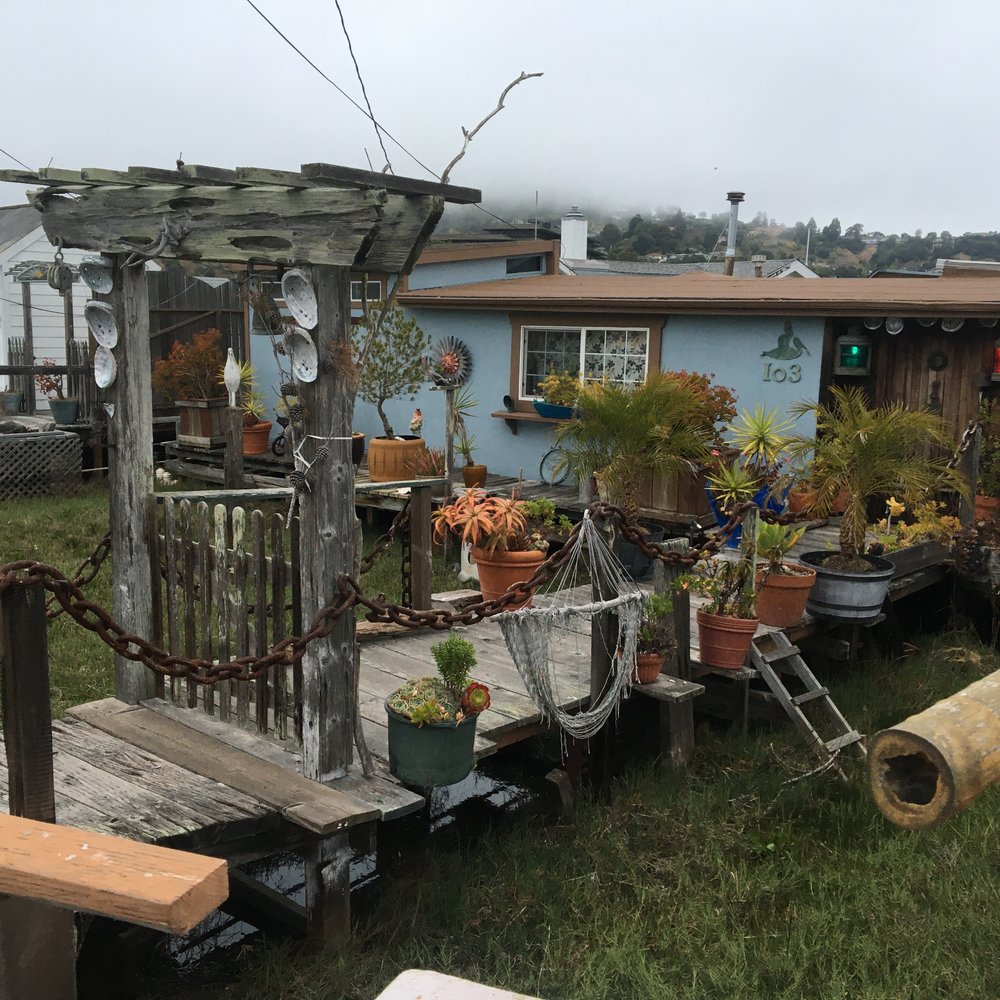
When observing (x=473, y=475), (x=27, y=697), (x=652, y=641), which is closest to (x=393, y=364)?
(x=473, y=475)

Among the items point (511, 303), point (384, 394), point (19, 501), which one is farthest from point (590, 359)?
point (19, 501)

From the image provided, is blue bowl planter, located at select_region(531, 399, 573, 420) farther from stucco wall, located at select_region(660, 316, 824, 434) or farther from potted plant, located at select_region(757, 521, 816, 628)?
potted plant, located at select_region(757, 521, 816, 628)

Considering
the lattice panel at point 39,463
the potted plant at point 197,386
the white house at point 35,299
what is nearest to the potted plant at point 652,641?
the potted plant at point 197,386

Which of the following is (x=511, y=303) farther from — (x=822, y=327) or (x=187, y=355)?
(x=187, y=355)

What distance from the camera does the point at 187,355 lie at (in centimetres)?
1550

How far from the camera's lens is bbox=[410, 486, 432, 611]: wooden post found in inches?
290

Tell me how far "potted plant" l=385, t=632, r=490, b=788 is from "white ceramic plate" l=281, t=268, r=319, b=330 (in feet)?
5.43

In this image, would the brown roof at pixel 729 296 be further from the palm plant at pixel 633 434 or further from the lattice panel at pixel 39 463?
the lattice panel at pixel 39 463

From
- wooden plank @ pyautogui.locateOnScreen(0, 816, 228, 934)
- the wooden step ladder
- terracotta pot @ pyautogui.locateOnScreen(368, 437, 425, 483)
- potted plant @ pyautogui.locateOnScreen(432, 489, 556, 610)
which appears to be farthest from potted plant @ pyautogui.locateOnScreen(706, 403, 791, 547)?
wooden plank @ pyautogui.locateOnScreen(0, 816, 228, 934)

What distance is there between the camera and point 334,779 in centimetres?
491

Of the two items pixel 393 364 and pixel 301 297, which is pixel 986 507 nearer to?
pixel 393 364

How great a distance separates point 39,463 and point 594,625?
10620 millimetres

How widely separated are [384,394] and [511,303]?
1.95 meters

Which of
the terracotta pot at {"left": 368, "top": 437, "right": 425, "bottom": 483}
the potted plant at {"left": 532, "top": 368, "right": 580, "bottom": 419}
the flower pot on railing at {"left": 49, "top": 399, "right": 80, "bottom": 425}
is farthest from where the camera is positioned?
the flower pot on railing at {"left": 49, "top": 399, "right": 80, "bottom": 425}
